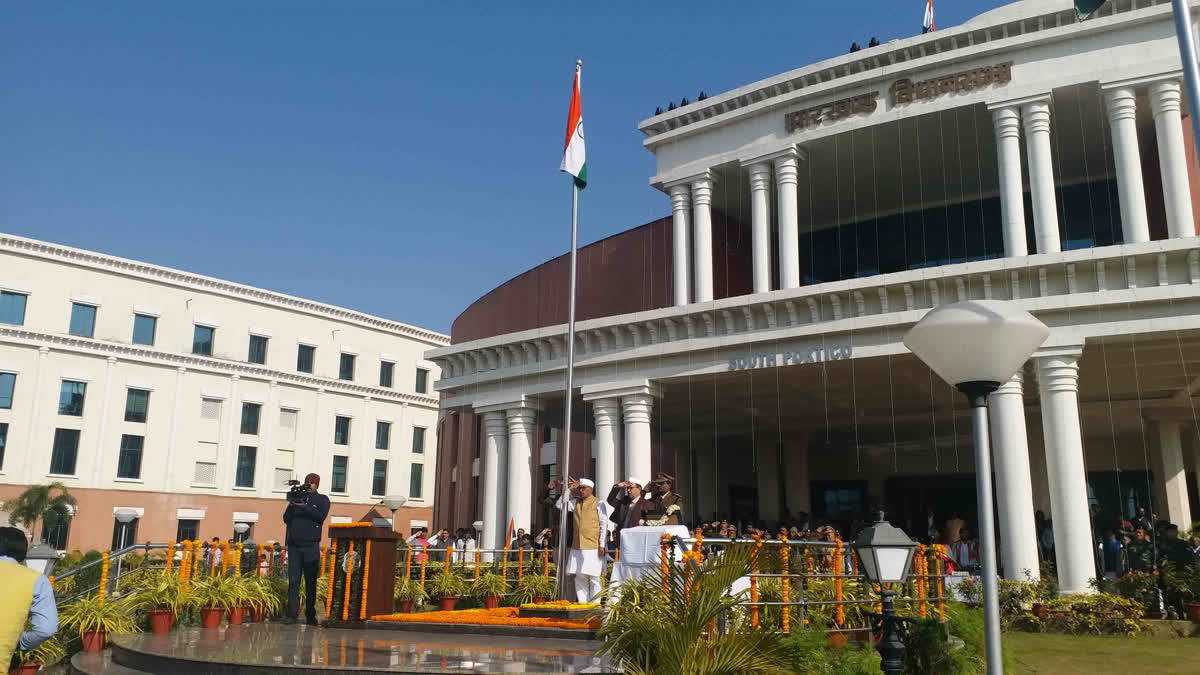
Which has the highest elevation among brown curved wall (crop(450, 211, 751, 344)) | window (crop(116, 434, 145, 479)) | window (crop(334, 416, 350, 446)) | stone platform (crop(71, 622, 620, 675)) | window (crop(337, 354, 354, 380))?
window (crop(337, 354, 354, 380))

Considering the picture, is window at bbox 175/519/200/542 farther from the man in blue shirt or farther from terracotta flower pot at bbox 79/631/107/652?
the man in blue shirt

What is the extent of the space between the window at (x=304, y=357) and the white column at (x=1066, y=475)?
1880 inches

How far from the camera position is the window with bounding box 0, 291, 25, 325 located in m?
48.2

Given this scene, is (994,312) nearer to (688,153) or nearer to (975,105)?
(975,105)

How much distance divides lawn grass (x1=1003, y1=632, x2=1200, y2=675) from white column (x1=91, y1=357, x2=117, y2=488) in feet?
154

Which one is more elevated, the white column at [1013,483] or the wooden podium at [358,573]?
the white column at [1013,483]

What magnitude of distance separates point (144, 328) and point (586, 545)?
46.1 meters

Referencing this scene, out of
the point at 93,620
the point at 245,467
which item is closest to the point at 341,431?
the point at 245,467

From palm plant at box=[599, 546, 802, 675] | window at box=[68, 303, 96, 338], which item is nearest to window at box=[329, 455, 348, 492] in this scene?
window at box=[68, 303, 96, 338]

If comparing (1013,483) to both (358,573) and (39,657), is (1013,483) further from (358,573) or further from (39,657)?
(39,657)

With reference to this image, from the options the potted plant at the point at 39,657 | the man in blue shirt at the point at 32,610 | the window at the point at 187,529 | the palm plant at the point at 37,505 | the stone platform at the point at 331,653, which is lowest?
the potted plant at the point at 39,657

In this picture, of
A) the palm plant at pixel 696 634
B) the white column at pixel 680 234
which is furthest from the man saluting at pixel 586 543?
the white column at pixel 680 234

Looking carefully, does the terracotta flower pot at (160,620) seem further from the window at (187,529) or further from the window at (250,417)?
the window at (250,417)

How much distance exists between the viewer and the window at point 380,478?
2430 inches
